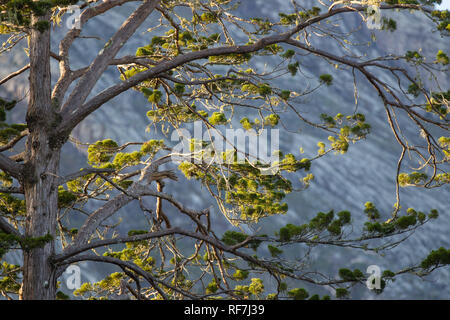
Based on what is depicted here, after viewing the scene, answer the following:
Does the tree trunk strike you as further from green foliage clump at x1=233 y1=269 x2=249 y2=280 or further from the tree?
green foliage clump at x1=233 y1=269 x2=249 y2=280

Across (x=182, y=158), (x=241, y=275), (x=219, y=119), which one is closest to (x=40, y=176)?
(x=182, y=158)

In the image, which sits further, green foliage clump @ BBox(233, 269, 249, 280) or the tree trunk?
green foliage clump @ BBox(233, 269, 249, 280)

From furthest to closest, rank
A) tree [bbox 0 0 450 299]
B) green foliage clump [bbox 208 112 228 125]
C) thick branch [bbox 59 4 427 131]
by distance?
green foliage clump [bbox 208 112 228 125]
thick branch [bbox 59 4 427 131]
tree [bbox 0 0 450 299]

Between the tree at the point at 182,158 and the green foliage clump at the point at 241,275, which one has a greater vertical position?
the tree at the point at 182,158

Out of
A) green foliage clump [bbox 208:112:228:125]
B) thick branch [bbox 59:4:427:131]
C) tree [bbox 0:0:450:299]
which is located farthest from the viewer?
green foliage clump [bbox 208:112:228:125]

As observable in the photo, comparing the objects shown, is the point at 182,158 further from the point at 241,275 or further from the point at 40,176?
the point at 40,176

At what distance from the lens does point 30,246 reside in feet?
17.6

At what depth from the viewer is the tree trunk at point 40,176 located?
6.01 metres

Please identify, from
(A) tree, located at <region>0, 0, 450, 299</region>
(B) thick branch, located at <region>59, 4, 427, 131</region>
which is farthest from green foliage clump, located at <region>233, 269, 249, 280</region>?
(B) thick branch, located at <region>59, 4, 427, 131</region>

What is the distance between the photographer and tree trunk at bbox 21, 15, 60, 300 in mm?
6012

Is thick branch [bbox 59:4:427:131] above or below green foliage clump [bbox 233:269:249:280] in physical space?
above

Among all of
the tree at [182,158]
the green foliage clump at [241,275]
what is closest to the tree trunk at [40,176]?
the tree at [182,158]

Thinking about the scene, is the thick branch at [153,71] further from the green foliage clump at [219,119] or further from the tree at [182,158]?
the green foliage clump at [219,119]

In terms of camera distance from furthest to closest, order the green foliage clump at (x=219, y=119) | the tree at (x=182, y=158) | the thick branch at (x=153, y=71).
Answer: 1. the green foliage clump at (x=219, y=119)
2. the thick branch at (x=153, y=71)
3. the tree at (x=182, y=158)
